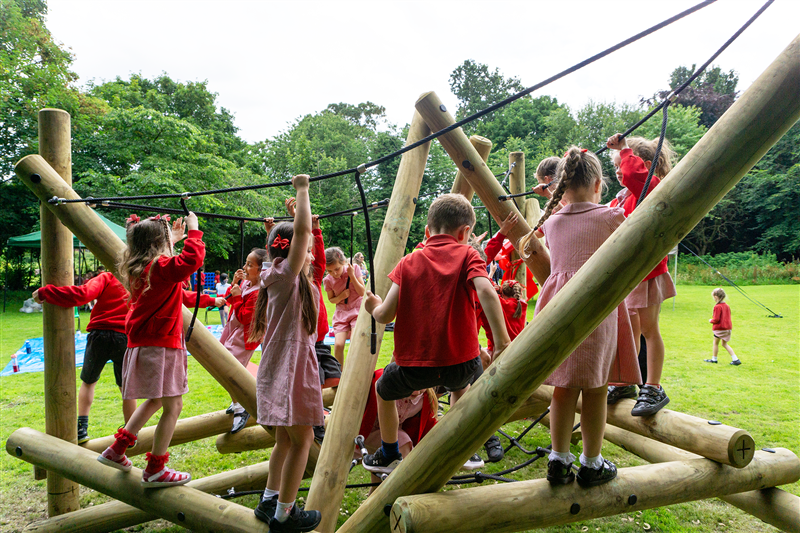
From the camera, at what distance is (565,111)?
32.1 metres

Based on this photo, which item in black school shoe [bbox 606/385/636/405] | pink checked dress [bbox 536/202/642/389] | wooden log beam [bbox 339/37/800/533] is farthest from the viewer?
black school shoe [bbox 606/385/636/405]

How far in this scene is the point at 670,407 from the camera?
6.22 m

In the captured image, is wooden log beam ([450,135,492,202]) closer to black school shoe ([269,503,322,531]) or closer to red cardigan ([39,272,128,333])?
black school shoe ([269,503,322,531])

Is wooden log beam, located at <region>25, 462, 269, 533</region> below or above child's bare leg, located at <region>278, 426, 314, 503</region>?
below

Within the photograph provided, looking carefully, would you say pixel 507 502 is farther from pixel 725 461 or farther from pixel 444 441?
pixel 725 461

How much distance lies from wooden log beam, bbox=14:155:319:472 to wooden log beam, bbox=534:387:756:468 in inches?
81.6

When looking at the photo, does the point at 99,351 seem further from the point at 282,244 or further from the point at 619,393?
the point at 619,393

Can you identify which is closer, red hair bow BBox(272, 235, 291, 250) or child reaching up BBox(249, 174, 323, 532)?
child reaching up BBox(249, 174, 323, 532)

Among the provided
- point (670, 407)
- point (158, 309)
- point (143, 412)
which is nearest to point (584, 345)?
point (158, 309)

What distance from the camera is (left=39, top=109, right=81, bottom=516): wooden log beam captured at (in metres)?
3.47

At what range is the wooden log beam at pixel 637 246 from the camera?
164 cm

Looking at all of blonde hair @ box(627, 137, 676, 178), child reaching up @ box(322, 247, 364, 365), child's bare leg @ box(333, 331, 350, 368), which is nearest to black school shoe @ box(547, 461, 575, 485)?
blonde hair @ box(627, 137, 676, 178)

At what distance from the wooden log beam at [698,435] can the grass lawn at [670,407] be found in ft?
3.62

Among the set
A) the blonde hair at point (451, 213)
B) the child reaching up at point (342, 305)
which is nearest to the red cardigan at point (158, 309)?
the blonde hair at point (451, 213)
